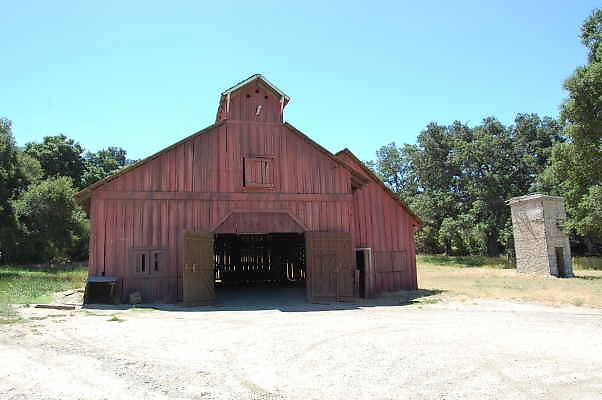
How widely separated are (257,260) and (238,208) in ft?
43.7

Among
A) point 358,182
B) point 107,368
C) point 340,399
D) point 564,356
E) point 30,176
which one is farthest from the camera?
point 30,176

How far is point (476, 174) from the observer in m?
51.5

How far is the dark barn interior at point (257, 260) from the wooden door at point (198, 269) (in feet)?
38.5

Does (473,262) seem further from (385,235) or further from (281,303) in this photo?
(281,303)

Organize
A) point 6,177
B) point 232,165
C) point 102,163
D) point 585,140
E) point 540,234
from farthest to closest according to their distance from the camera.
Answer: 1. point 102,163
2. point 6,177
3. point 540,234
4. point 585,140
5. point 232,165

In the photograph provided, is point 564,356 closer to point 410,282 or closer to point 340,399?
point 340,399

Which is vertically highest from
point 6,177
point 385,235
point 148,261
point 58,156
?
point 58,156

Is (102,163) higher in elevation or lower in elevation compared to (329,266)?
higher

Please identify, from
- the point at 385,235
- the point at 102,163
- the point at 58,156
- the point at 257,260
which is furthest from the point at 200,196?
the point at 102,163

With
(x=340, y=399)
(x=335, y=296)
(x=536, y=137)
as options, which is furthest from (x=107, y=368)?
(x=536, y=137)

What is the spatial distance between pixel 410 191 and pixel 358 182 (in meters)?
42.9

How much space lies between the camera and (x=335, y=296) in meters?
17.8

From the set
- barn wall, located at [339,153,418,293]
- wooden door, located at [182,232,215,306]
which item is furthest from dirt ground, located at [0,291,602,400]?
barn wall, located at [339,153,418,293]

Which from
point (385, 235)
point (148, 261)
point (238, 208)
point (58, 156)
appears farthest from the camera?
point (58, 156)
